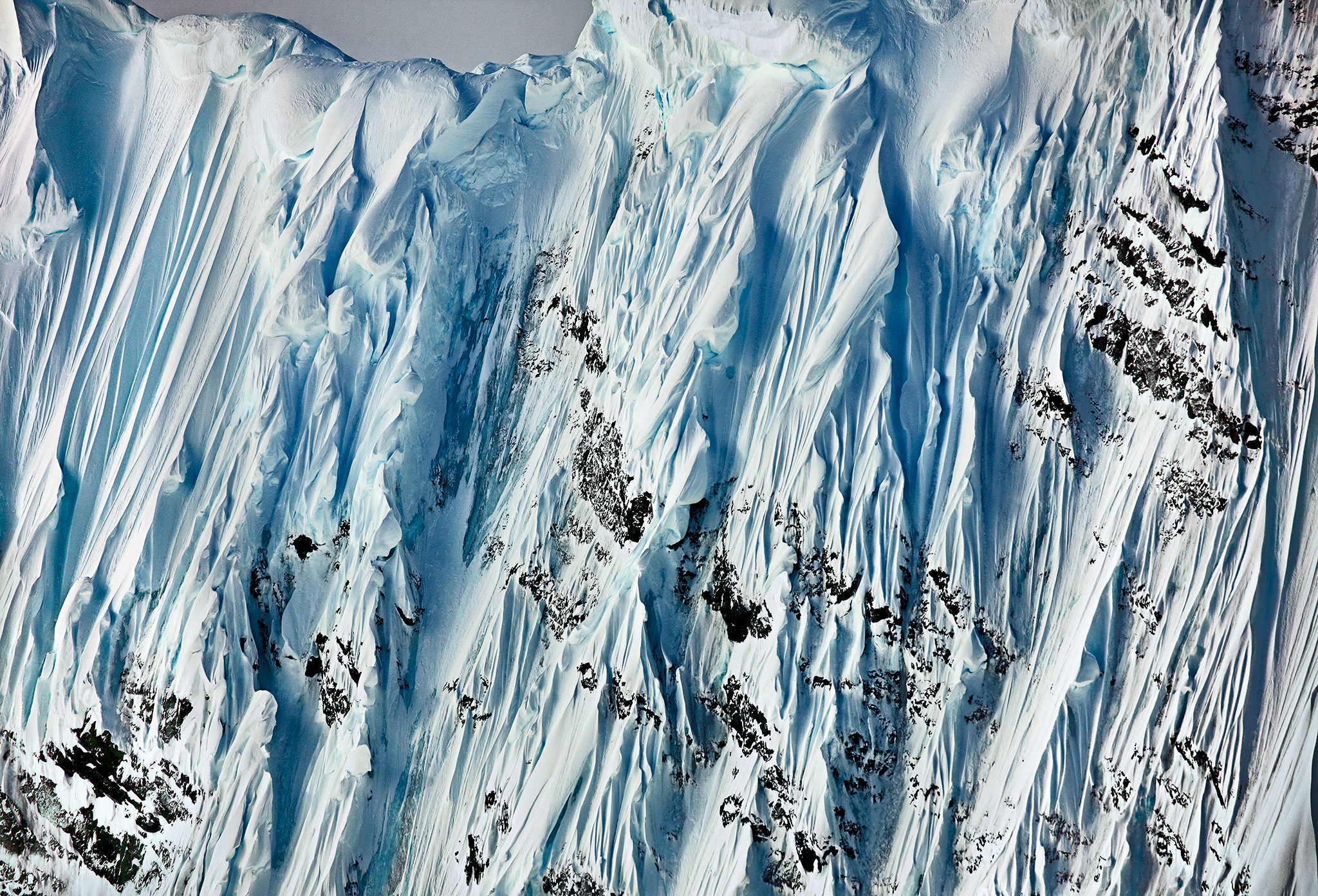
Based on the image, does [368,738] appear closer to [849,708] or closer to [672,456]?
[672,456]

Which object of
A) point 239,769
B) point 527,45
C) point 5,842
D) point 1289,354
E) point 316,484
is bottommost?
point 5,842

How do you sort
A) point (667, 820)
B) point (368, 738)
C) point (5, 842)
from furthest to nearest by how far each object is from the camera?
point (5, 842) → point (368, 738) → point (667, 820)

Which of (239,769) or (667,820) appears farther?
(239,769)

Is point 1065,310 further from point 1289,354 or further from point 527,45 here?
point 527,45

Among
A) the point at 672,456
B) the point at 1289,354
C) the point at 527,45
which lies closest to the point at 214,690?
the point at 672,456

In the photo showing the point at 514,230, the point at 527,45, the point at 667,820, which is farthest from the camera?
the point at 527,45

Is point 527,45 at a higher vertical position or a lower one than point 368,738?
higher

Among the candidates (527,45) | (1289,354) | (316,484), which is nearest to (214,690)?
(316,484)
